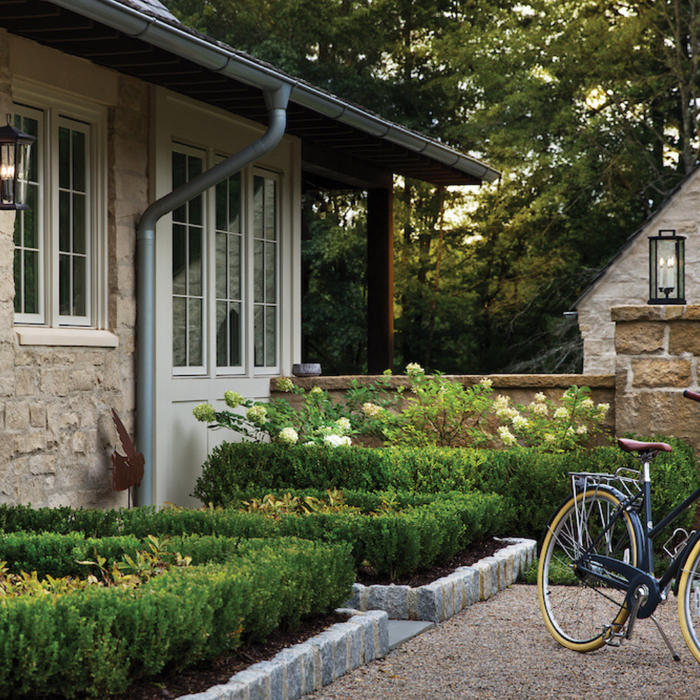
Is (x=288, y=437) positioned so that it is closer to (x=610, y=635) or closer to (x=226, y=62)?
(x=226, y=62)

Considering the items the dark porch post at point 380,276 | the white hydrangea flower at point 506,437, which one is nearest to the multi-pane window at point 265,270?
the dark porch post at point 380,276

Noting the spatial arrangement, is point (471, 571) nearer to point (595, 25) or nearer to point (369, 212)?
point (369, 212)

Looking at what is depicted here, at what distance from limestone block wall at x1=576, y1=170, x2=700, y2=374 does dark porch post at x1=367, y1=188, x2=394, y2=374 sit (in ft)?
15.7

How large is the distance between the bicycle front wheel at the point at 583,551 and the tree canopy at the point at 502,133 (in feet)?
49.4

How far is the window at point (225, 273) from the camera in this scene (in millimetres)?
7309

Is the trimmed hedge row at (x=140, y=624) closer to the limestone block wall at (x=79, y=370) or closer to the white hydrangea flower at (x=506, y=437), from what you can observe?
the limestone block wall at (x=79, y=370)

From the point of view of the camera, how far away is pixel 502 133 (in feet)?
65.5

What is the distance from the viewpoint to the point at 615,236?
21.0 meters

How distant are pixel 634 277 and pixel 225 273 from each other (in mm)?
7779

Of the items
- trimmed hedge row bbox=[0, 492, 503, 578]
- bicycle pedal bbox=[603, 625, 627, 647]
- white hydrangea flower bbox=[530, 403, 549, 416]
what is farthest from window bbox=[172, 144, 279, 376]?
bicycle pedal bbox=[603, 625, 627, 647]

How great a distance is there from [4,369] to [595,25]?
53.8 ft

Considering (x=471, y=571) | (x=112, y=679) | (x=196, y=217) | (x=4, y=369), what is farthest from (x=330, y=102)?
(x=112, y=679)

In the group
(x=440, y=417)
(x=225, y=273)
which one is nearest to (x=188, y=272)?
(x=225, y=273)

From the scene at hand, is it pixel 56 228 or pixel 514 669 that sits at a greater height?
pixel 56 228
